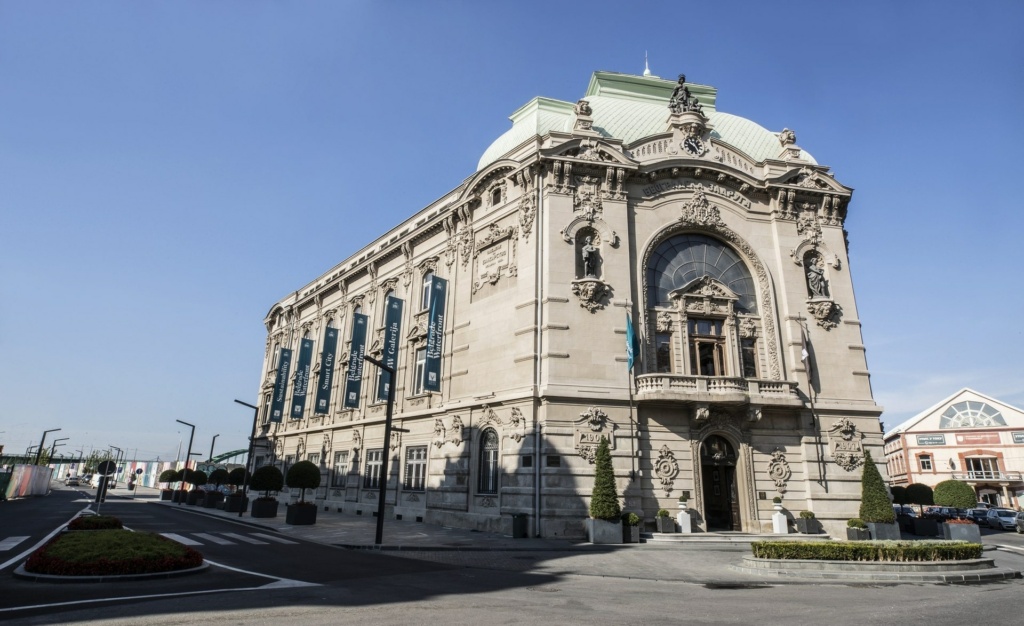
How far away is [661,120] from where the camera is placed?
35.0 m

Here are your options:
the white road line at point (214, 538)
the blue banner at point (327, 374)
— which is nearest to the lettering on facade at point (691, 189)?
the white road line at point (214, 538)

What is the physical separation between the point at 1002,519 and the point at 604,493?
1288 inches

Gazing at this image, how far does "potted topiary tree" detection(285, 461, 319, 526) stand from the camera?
28547 mm

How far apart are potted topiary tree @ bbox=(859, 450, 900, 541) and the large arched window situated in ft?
30.6

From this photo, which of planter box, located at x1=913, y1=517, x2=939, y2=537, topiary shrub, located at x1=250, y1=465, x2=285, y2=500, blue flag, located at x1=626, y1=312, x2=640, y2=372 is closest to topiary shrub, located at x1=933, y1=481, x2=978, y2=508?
planter box, located at x1=913, y1=517, x2=939, y2=537

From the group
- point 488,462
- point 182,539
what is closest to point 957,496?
point 488,462

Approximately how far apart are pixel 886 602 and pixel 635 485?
1339cm

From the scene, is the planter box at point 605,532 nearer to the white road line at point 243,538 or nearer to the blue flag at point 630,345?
the blue flag at point 630,345

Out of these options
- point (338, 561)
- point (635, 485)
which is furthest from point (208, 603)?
point (635, 485)

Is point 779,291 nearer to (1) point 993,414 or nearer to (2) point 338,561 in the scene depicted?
(2) point 338,561

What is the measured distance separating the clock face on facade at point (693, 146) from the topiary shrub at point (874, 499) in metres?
17.7

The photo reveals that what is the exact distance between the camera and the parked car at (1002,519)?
1464 inches

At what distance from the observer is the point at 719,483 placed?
27188 mm

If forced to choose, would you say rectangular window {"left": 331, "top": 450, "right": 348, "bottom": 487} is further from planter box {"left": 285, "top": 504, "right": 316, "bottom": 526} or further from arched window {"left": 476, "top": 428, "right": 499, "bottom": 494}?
arched window {"left": 476, "top": 428, "right": 499, "bottom": 494}
